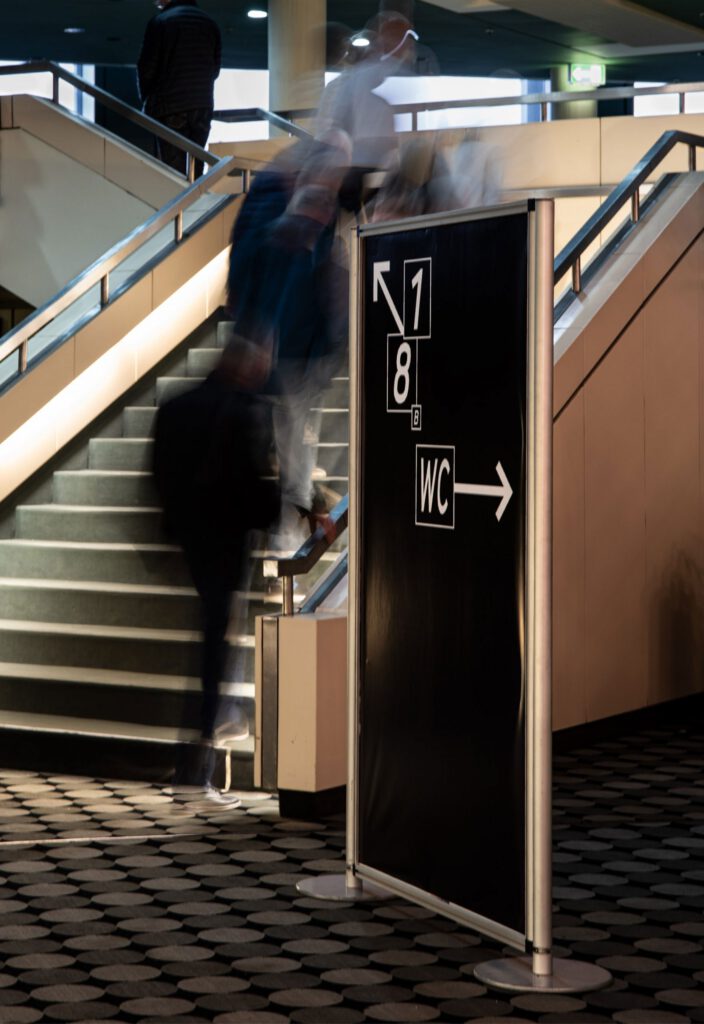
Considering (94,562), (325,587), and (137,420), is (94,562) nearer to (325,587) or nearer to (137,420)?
(137,420)

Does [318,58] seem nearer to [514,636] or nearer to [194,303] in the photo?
[194,303]

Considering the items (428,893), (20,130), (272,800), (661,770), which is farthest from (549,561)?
(20,130)

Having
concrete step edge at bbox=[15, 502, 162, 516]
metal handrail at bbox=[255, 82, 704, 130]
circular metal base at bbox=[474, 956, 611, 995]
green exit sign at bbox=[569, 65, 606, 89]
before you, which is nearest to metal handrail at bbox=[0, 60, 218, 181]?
metal handrail at bbox=[255, 82, 704, 130]

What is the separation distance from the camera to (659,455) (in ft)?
26.1

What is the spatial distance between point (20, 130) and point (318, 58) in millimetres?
8492

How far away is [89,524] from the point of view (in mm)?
8297

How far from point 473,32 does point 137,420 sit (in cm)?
1597

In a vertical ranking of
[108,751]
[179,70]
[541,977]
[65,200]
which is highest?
[179,70]

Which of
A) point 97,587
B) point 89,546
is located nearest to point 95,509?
point 89,546

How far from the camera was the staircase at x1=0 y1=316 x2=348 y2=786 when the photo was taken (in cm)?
671

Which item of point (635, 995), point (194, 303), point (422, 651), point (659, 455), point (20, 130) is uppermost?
point (20, 130)

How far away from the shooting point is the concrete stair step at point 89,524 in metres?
8.22

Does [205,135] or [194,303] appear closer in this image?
[194,303]

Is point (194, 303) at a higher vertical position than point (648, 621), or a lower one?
higher
